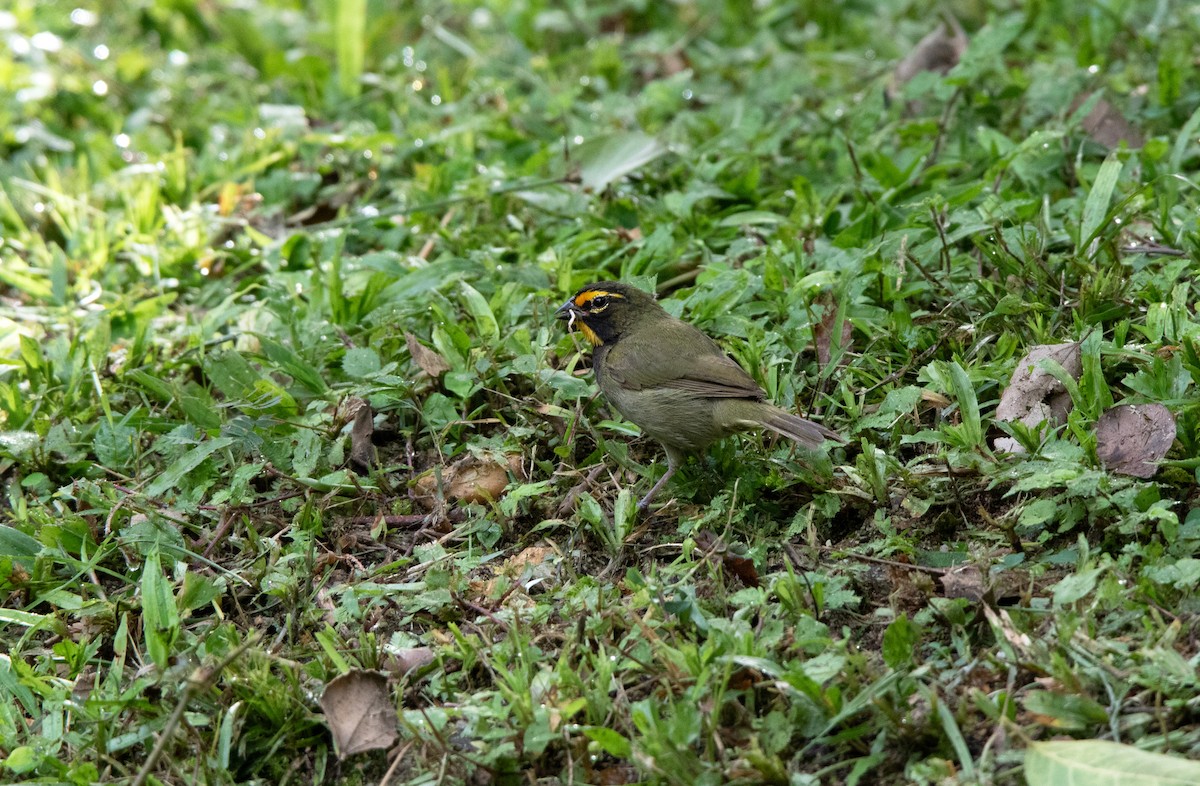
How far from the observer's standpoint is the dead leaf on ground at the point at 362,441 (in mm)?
5035

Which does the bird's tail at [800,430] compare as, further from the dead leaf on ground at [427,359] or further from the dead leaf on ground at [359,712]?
the dead leaf on ground at [359,712]

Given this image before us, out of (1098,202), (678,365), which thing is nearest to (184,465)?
(678,365)

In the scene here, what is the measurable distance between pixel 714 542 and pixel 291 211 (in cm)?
405

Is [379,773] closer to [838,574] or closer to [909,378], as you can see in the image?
[838,574]

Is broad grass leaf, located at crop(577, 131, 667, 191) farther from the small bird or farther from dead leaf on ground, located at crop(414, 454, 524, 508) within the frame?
dead leaf on ground, located at crop(414, 454, 524, 508)

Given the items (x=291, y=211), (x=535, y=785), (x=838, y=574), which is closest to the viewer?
(x=535, y=785)

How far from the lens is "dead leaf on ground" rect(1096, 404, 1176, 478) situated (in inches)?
159

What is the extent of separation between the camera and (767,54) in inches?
330

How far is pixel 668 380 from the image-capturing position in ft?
15.5

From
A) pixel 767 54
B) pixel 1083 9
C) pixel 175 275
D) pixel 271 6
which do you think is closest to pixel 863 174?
pixel 767 54

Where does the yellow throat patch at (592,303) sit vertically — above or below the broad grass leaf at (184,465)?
above

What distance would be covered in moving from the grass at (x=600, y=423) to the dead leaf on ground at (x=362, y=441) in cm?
2

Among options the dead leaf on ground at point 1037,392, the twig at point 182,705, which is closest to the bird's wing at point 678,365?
the dead leaf on ground at point 1037,392

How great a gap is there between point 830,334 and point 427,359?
1723 millimetres
